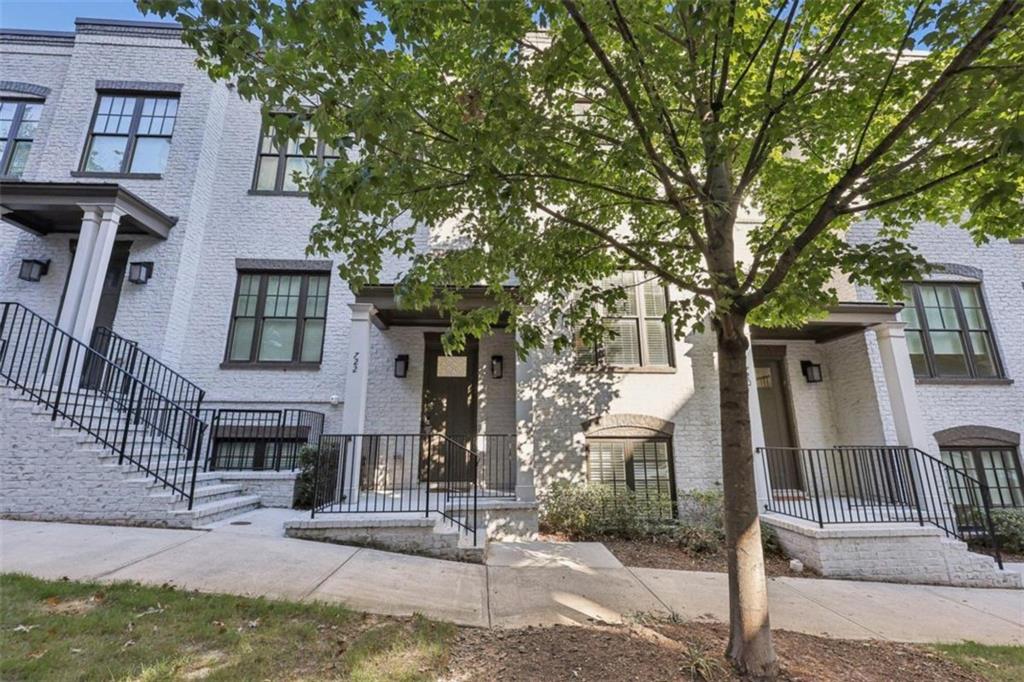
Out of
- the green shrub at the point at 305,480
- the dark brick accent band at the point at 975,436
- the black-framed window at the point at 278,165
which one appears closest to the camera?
the green shrub at the point at 305,480

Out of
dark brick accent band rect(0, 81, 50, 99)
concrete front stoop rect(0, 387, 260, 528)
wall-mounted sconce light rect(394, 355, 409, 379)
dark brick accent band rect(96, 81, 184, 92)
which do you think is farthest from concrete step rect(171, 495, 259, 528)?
dark brick accent band rect(0, 81, 50, 99)

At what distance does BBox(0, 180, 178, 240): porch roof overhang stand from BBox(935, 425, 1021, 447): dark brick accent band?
50.4 ft

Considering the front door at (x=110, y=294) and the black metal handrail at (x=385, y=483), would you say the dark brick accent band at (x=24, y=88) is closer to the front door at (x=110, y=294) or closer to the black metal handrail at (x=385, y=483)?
the front door at (x=110, y=294)

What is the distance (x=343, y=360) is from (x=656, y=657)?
7.71 meters

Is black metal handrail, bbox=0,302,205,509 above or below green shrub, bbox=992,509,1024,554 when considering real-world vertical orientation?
above

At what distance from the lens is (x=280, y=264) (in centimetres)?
980

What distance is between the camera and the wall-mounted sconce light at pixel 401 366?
9.09 metres

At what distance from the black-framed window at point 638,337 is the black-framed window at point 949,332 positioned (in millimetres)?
5079

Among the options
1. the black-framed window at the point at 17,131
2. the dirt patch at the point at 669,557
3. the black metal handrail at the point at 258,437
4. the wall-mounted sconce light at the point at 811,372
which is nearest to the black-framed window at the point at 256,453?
the black metal handrail at the point at 258,437

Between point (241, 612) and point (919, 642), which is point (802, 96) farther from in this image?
point (241, 612)

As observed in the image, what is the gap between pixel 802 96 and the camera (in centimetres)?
349

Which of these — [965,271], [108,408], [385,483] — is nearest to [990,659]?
[385,483]

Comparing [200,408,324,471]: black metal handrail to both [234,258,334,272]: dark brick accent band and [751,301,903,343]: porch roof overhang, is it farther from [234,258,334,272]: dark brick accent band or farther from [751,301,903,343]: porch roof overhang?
[751,301,903,343]: porch roof overhang

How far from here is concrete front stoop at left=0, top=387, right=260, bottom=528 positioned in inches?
232
